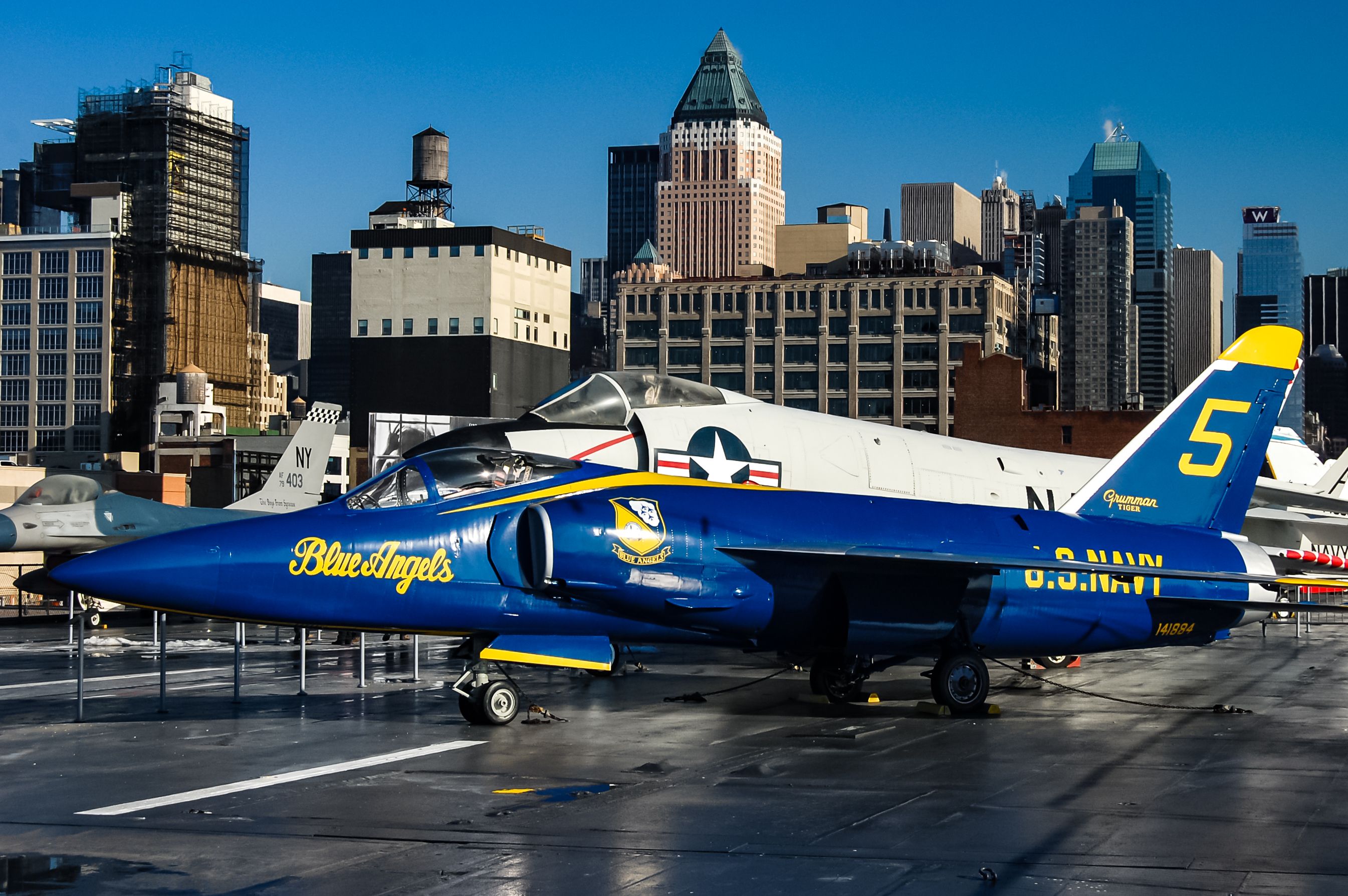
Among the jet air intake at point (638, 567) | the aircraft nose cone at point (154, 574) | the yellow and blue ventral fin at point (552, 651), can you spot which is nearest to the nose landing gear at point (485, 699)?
the yellow and blue ventral fin at point (552, 651)

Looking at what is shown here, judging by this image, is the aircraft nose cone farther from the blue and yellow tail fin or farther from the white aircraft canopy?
the blue and yellow tail fin

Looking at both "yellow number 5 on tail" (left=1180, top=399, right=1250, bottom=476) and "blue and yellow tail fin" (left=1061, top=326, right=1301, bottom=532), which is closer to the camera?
"blue and yellow tail fin" (left=1061, top=326, right=1301, bottom=532)

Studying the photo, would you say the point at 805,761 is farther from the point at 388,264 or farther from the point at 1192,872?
the point at 388,264

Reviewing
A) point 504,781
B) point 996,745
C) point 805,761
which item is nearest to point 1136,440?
point 996,745

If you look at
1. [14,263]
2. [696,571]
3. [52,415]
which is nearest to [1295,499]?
[696,571]

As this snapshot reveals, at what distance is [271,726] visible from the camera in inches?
640

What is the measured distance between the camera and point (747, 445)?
63.3 feet

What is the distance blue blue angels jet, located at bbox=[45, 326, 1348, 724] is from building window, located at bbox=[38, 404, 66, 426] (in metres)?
179

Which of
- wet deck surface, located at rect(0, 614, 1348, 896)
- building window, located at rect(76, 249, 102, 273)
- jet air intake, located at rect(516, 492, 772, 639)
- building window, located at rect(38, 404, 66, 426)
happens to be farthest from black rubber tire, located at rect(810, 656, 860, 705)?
building window, located at rect(38, 404, 66, 426)

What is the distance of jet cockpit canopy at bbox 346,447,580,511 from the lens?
50.9ft

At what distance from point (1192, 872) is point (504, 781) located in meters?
5.81

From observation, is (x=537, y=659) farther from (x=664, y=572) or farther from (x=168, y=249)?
(x=168, y=249)

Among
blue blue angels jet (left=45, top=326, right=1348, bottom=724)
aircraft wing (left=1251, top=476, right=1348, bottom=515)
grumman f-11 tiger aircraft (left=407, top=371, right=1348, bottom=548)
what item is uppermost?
grumman f-11 tiger aircraft (left=407, top=371, right=1348, bottom=548)

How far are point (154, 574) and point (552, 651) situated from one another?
4028 mm
